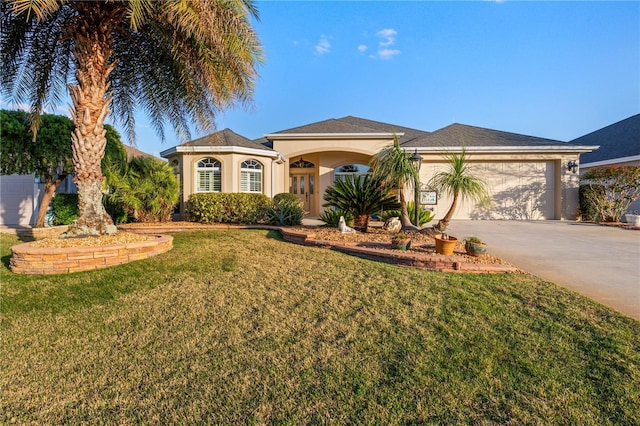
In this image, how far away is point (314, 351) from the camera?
10.3ft

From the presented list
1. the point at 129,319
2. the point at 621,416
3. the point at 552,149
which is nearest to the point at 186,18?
the point at 129,319

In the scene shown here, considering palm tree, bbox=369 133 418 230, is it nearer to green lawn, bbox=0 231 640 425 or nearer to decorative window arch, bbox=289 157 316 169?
green lawn, bbox=0 231 640 425

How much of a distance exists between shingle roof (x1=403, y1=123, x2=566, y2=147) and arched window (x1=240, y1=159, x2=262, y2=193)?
7.72 metres

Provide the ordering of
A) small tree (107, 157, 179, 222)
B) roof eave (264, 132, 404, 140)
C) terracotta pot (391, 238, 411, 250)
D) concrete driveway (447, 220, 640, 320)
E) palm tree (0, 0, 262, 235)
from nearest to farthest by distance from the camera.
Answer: concrete driveway (447, 220, 640, 320) < palm tree (0, 0, 262, 235) < terracotta pot (391, 238, 411, 250) < small tree (107, 157, 179, 222) < roof eave (264, 132, 404, 140)

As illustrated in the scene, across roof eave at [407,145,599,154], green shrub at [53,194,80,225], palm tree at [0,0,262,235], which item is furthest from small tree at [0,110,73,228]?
roof eave at [407,145,599,154]

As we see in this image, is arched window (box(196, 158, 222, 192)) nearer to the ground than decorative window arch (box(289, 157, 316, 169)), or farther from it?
nearer to the ground

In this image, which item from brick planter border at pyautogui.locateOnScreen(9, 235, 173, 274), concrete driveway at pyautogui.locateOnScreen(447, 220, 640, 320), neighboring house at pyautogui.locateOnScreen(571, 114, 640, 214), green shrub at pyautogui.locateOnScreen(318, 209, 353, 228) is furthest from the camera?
neighboring house at pyautogui.locateOnScreen(571, 114, 640, 214)

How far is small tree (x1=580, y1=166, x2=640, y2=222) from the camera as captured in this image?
43.8 ft

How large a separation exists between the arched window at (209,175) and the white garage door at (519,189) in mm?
10683

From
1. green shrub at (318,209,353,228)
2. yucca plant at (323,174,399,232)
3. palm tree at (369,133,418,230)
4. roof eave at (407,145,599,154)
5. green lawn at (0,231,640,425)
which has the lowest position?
green lawn at (0,231,640,425)

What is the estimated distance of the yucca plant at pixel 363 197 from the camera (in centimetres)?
869

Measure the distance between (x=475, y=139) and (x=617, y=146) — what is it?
9.32 meters

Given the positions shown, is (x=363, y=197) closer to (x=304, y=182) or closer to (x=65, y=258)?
(x=65, y=258)

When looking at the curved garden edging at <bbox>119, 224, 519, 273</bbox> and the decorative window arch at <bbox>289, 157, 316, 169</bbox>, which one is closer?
the curved garden edging at <bbox>119, 224, 519, 273</bbox>
